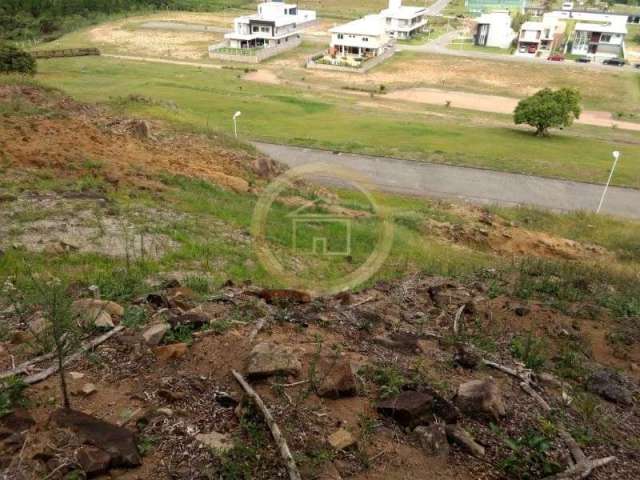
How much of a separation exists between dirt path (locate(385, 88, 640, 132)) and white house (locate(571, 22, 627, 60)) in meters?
36.5

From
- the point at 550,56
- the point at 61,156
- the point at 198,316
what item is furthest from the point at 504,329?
the point at 550,56

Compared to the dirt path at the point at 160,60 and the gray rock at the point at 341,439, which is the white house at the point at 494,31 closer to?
the dirt path at the point at 160,60

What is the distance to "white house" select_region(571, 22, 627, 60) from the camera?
245 feet

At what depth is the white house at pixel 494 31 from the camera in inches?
3027

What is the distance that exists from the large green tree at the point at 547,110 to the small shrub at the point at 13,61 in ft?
113

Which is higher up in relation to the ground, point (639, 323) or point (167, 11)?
point (167, 11)

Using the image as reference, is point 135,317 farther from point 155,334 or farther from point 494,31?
point 494,31

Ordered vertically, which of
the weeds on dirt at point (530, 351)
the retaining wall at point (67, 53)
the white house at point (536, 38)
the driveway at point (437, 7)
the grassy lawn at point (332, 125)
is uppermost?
the driveway at point (437, 7)

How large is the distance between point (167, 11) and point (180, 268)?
9622cm

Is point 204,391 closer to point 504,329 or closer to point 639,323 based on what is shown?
point 504,329

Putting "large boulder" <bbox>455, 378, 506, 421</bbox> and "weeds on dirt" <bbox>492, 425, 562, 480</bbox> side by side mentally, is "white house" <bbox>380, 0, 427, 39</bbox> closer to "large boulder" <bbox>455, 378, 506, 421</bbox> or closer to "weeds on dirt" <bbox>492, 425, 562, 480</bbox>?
"large boulder" <bbox>455, 378, 506, 421</bbox>

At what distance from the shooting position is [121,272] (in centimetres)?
900
